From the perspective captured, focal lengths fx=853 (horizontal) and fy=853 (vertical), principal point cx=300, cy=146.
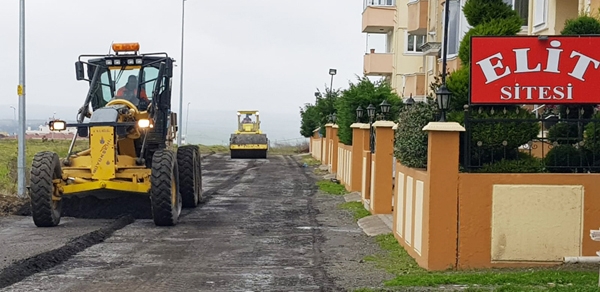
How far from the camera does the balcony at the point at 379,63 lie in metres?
45.7

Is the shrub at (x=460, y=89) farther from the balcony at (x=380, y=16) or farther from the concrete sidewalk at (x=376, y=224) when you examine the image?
the balcony at (x=380, y=16)

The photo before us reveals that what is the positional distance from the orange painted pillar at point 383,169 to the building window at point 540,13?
561 cm

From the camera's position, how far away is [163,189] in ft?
48.5

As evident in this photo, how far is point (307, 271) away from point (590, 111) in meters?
4.44

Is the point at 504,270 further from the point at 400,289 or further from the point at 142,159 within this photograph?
the point at 142,159

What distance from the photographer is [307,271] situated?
10.8 metres

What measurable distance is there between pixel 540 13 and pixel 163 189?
36.2ft

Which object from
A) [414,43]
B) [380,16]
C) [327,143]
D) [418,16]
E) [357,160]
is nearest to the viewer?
[357,160]

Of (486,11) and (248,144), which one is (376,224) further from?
(248,144)

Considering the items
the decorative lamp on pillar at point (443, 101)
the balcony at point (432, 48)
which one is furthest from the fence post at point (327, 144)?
the decorative lamp on pillar at point (443, 101)

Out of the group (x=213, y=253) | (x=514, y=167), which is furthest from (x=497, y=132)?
(x=213, y=253)

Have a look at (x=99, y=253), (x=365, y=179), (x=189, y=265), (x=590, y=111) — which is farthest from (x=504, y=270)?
(x=365, y=179)

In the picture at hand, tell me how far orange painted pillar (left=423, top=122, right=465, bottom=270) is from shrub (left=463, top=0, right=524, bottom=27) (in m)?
2.77

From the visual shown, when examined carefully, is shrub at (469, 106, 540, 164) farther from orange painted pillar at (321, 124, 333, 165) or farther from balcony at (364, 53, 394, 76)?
balcony at (364, 53, 394, 76)
